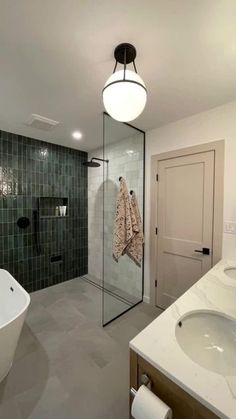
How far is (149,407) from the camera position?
2.07 feet

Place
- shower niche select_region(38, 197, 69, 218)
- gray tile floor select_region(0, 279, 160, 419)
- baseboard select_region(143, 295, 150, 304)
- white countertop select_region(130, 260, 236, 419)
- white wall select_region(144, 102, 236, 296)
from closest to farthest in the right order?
1. white countertop select_region(130, 260, 236, 419)
2. gray tile floor select_region(0, 279, 160, 419)
3. white wall select_region(144, 102, 236, 296)
4. baseboard select_region(143, 295, 150, 304)
5. shower niche select_region(38, 197, 69, 218)

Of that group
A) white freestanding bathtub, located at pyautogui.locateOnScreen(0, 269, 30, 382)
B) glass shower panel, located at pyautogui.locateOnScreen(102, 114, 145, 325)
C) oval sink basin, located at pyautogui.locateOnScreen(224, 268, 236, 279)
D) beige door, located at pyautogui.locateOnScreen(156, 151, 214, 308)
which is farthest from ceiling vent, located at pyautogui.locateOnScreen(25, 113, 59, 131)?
oval sink basin, located at pyautogui.locateOnScreen(224, 268, 236, 279)

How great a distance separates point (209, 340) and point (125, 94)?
1.42m

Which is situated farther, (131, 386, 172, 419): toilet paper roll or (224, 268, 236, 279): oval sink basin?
(224, 268, 236, 279): oval sink basin

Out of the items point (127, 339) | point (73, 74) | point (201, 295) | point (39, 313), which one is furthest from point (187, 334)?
point (39, 313)

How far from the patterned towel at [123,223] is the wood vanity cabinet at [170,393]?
1.53 metres

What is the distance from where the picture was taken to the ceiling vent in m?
2.19

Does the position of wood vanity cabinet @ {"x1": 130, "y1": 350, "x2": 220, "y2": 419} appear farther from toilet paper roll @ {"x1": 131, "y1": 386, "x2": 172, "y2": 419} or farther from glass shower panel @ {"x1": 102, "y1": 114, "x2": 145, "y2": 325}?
glass shower panel @ {"x1": 102, "y1": 114, "x2": 145, "y2": 325}

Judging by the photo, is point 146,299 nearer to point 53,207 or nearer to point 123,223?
point 123,223

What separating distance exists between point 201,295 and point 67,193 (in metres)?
2.77

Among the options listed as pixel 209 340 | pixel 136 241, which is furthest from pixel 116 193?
pixel 209 340

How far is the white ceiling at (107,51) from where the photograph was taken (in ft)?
3.26

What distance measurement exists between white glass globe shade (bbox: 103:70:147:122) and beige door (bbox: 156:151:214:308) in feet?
4.23

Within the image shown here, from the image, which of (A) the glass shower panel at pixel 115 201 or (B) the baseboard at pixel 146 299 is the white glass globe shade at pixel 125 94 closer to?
(A) the glass shower panel at pixel 115 201
